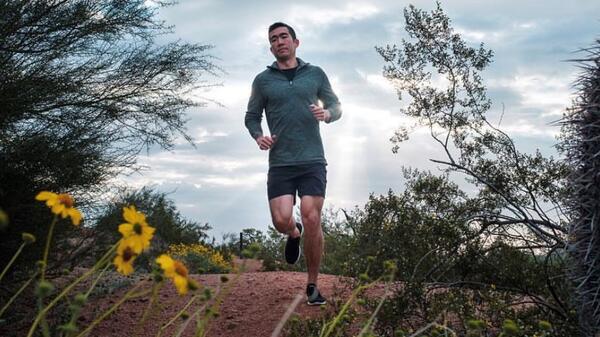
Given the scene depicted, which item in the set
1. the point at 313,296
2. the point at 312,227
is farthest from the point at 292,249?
the point at 312,227

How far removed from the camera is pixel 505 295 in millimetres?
5742

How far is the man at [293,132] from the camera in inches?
255

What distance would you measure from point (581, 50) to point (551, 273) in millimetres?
2548

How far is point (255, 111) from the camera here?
6883 millimetres

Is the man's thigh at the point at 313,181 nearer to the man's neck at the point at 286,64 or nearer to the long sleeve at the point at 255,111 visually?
the long sleeve at the point at 255,111

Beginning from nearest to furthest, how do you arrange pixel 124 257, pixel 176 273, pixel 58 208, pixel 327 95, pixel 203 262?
pixel 176 273
pixel 124 257
pixel 58 208
pixel 327 95
pixel 203 262

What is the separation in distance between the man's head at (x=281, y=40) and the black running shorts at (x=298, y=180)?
1.08 meters

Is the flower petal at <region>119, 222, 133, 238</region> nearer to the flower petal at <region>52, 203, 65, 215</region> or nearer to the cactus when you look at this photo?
the flower petal at <region>52, 203, 65, 215</region>

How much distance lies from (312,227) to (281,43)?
1.73m

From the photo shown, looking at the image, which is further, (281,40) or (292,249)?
(292,249)

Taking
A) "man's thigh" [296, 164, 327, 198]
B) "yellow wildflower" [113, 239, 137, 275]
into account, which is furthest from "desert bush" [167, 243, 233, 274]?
"yellow wildflower" [113, 239, 137, 275]

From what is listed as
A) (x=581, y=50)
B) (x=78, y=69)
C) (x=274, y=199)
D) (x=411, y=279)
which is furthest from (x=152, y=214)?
(x=581, y=50)

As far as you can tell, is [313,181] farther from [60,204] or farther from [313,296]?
[60,204]

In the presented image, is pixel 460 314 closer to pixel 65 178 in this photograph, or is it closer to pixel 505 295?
pixel 505 295
